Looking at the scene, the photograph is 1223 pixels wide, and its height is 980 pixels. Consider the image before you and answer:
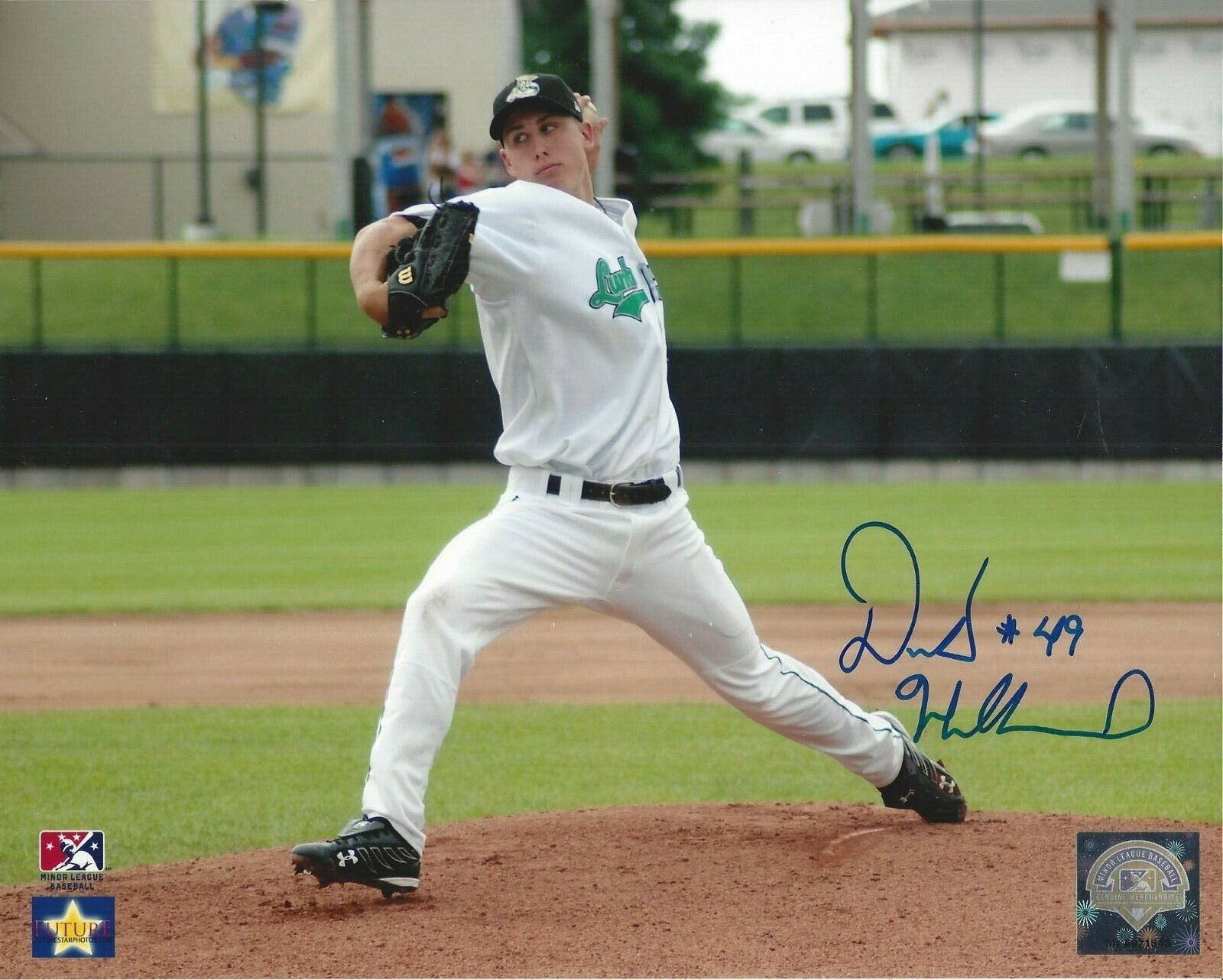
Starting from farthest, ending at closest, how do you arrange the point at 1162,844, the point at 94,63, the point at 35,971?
the point at 94,63 < the point at 1162,844 < the point at 35,971

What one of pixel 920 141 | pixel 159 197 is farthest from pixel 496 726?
pixel 920 141

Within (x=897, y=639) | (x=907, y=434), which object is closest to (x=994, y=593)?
(x=897, y=639)

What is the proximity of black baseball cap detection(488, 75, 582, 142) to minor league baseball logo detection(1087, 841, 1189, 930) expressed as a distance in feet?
6.21

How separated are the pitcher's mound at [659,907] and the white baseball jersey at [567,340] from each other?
909 mm

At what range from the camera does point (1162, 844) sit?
3322mm

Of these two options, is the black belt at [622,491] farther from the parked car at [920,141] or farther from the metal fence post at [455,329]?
the parked car at [920,141]

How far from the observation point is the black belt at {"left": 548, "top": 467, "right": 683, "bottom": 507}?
344cm

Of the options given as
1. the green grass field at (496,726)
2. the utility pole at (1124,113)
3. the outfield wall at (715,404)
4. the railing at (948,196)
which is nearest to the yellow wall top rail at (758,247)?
the outfield wall at (715,404)

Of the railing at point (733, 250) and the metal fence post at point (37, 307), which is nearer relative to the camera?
the railing at point (733, 250)

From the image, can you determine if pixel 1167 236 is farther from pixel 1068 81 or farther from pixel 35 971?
pixel 1068 81

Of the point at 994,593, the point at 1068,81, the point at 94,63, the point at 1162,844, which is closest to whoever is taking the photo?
the point at 1162,844

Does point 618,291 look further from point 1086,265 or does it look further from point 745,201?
point 745,201

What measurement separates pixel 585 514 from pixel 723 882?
0.87 meters

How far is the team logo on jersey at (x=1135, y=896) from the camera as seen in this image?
123 inches
